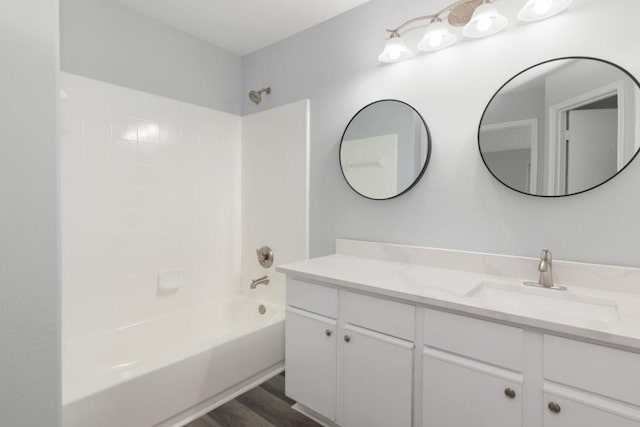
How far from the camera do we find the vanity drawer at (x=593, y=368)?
0.93m

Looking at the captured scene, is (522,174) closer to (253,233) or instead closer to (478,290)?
(478,290)

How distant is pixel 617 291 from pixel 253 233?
7.57 feet

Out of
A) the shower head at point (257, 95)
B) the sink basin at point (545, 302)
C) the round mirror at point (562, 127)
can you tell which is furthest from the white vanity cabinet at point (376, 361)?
the shower head at point (257, 95)

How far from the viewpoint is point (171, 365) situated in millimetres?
1684

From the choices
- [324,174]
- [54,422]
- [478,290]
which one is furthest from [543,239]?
[54,422]

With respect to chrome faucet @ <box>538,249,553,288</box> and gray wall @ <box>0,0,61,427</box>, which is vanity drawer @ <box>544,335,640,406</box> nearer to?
chrome faucet @ <box>538,249,553,288</box>

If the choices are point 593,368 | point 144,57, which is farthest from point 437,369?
point 144,57

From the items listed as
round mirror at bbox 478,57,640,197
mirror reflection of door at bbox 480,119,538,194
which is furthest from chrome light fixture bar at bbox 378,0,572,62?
mirror reflection of door at bbox 480,119,538,194

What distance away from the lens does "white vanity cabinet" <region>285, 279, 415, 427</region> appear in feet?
4.49

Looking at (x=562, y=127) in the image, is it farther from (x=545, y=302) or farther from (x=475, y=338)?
(x=475, y=338)

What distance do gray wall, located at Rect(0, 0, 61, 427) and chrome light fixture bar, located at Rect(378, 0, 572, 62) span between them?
1.57 meters

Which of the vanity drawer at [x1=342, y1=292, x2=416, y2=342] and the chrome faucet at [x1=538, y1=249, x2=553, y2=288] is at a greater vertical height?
the chrome faucet at [x1=538, y1=249, x2=553, y2=288]

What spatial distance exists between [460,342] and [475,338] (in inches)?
2.4

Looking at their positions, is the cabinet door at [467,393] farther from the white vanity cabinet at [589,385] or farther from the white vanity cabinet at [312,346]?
the white vanity cabinet at [312,346]
